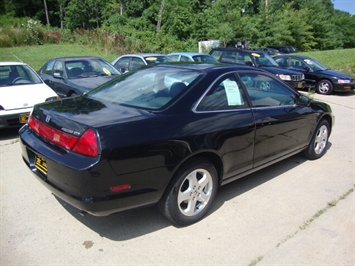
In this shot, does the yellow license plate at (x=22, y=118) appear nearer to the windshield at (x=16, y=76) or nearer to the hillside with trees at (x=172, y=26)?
the windshield at (x=16, y=76)

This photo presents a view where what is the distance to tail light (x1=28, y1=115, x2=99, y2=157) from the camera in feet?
8.20

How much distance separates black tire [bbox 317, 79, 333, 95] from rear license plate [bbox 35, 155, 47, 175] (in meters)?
12.1

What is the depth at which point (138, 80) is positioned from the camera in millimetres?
3703

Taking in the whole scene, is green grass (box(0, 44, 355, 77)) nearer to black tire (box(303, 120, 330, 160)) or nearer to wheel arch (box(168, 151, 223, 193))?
black tire (box(303, 120, 330, 160))

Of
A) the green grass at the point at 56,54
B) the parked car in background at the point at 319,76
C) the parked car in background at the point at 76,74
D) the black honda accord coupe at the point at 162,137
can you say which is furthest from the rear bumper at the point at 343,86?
the black honda accord coupe at the point at 162,137

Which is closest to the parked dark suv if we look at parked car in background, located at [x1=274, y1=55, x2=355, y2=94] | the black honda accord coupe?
parked car in background, located at [x1=274, y1=55, x2=355, y2=94]

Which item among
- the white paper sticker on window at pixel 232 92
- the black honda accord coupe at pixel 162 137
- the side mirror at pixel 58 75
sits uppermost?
the white paper sticker on window at pixel 232 92

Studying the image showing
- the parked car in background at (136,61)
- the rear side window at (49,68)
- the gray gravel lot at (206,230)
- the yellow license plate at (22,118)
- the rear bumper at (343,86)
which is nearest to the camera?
the gray gravel lot at (206,230)

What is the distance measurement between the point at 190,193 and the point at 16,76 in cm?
538

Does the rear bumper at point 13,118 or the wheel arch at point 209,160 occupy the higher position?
the wheel arch at point 209,160

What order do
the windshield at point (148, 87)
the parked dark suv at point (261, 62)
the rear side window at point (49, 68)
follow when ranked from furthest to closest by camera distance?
1. the parked dark suv at point (261, 62)
2. the rear side window at point (49, 68)
3. the windshield at point (148, 87)

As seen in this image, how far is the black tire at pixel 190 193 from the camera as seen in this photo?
9.73 ft

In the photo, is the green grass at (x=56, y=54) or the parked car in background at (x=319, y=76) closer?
the parked car in background at (x=319, y=76)

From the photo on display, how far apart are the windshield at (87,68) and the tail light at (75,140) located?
16.5 ft
